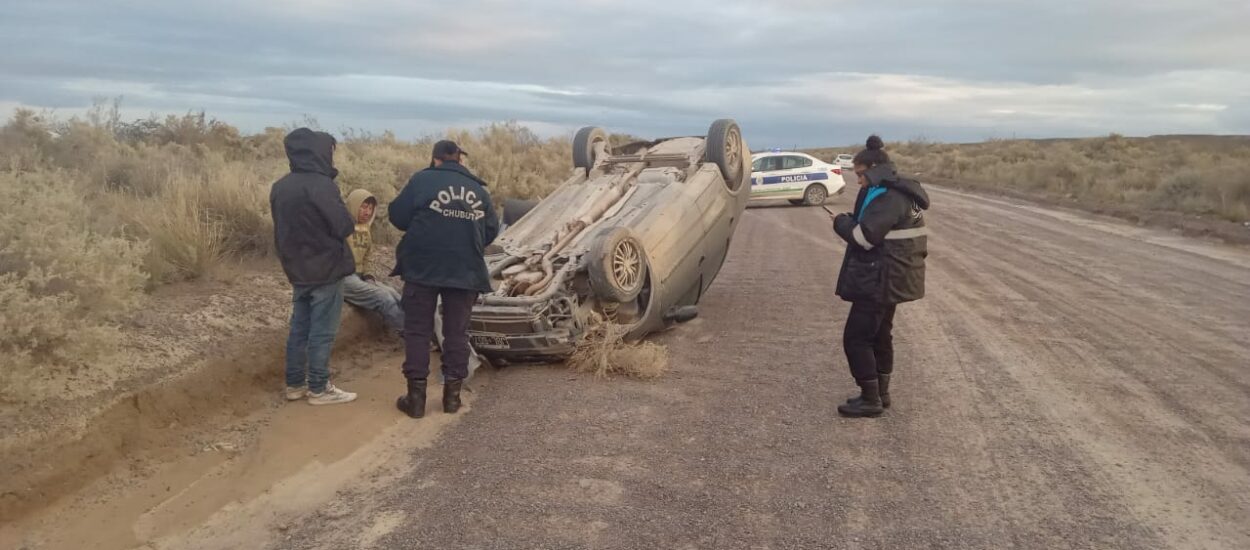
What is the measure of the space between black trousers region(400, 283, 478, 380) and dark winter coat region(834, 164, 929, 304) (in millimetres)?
2571

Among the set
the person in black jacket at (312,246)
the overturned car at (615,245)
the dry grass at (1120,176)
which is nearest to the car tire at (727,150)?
the overturned car at (615,245)

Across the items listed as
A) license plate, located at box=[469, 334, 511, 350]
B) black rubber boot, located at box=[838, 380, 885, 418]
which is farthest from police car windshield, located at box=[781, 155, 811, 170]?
black rubber boot, located at box=[838, 380, 885, 418]

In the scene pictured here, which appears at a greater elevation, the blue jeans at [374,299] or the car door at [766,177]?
the car door at [766,177]

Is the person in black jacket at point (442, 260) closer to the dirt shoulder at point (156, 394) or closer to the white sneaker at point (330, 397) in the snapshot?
the white sneaker at point (330, 397)

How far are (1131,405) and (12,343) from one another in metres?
6.99

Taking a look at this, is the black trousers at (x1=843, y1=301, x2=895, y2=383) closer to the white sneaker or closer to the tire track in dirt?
the tire track in dirt

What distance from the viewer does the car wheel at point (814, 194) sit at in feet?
75.3

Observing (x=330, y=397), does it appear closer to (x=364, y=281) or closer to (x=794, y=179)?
(x=364, y=281)

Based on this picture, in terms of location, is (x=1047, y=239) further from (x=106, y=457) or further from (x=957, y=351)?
(x=106, y=457)

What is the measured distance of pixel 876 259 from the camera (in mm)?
5414

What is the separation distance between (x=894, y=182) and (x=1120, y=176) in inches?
1134

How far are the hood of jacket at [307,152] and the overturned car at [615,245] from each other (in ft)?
5.37

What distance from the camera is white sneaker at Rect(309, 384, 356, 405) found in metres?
5.78

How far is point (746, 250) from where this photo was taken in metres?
13.9
